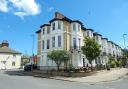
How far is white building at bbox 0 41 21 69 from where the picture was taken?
2714 inches

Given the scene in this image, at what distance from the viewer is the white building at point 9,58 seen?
68.9m

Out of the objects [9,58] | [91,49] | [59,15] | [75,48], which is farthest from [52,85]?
[9,58]

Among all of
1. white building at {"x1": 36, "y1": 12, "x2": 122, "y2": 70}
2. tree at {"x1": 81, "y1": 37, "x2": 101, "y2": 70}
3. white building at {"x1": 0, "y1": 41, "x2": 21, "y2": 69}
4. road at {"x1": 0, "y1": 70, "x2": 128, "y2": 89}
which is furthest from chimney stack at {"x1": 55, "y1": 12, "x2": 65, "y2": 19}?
white building at {"x1": 0, "y1": 41, "x2": 21, "y2": 69}

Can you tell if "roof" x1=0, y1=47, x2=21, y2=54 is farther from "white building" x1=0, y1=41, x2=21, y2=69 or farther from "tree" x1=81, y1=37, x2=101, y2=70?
"tree" x1=81, y1=37, x2=101, y2=70

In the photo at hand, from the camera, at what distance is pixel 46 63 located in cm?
4425

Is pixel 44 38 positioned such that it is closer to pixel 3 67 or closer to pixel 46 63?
pixel 46 63

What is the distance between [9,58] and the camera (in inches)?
2771

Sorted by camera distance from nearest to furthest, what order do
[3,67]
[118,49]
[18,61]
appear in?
[3,67], [18,61], [118,49]

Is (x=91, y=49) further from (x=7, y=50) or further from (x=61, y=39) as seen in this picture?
(x=7, y=50)

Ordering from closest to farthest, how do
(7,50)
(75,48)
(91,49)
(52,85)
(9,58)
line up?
(52,85)
(91,49)
(75,48)
(9,58)
(7,50)

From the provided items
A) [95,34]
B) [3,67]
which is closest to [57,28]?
[95,34]

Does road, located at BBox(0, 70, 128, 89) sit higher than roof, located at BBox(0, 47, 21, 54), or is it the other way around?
roof, located at BBox(0, 47, 21, 54)

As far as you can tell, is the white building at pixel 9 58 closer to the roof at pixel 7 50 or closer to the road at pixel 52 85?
the roof at pixel 7 50

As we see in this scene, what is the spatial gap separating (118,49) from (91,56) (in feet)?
177
